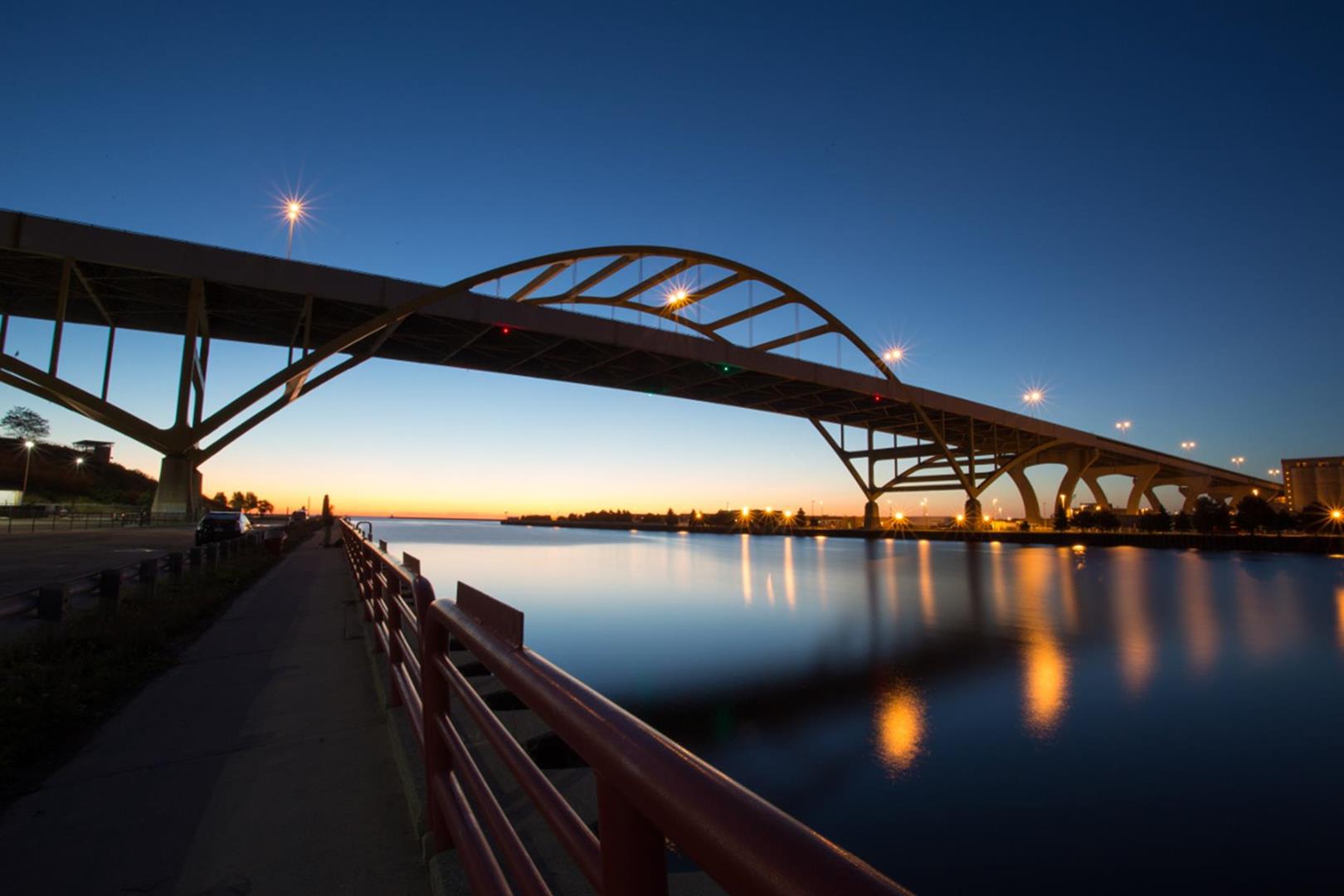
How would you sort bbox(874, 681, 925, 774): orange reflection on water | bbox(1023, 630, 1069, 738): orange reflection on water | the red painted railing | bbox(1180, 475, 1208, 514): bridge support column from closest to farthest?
the red painted railing
bbox(874, 681, 925, 774): orange reflection on water
bbox(1023, 630, 1069, 738): orange reflection on water
bbox(1180, 475, 1208, 514): bridge support column

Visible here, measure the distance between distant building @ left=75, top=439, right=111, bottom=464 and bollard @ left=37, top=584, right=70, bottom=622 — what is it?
16962 cm

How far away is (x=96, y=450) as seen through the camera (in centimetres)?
13800

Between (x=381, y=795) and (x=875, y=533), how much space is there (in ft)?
291

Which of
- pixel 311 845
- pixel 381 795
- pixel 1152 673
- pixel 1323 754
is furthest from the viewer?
pixel 1152 673

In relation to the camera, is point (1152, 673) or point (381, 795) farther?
point (1152, 673)

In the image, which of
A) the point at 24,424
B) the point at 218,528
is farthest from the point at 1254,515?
the point at 24,424

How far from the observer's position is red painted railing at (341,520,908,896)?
2.38 feet

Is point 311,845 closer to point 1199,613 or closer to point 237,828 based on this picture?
point 237,828

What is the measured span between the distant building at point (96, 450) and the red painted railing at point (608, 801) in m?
177

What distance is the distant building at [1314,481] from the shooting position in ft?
304

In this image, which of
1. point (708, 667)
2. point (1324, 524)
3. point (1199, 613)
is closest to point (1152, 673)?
point (708, 667)

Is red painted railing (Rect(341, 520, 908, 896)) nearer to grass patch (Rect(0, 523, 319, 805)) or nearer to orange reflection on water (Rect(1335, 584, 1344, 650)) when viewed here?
grass patch (Rect(0, 523, 319, 805))

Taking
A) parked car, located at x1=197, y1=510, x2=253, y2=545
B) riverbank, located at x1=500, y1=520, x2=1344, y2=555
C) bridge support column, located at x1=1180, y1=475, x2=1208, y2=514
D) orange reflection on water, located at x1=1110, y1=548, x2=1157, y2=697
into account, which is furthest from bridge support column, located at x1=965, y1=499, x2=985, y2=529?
parked car, located at x1=197, y1=510, x2=253, y2=545

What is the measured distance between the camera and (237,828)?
3590 millimetres
